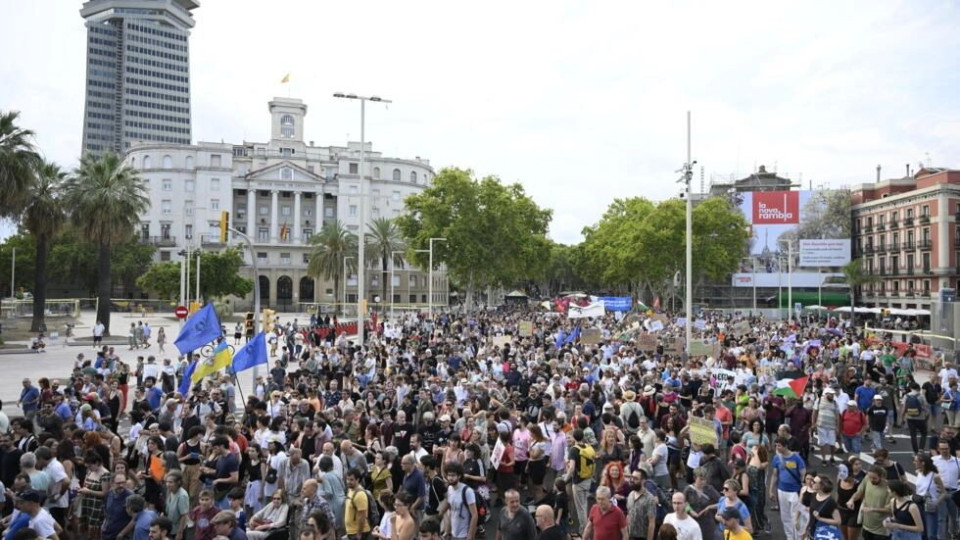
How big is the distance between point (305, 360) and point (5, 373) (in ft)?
42.6

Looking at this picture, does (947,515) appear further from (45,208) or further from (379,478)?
(45,208)

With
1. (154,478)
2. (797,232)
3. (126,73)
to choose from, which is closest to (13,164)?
(154,478)

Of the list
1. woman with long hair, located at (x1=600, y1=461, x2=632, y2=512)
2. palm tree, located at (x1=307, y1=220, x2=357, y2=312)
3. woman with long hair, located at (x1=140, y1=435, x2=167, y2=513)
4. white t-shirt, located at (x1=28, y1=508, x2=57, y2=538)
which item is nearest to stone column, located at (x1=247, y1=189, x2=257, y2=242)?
palm tree, located at (x1=307, y1=220, x2=357, y2=312)

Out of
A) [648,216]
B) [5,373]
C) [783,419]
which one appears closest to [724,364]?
[783,419]

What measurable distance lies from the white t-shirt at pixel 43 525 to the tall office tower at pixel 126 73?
521 feet

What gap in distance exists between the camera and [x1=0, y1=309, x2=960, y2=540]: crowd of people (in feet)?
24.9

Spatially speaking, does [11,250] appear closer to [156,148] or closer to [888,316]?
[156,148]

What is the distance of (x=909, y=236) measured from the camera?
64.5m

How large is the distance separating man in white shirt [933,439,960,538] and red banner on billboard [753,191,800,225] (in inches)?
2859

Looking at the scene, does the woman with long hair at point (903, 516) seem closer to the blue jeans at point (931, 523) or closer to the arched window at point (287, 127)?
the blue jeans at point (931, 523)

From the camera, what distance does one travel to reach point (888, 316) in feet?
181

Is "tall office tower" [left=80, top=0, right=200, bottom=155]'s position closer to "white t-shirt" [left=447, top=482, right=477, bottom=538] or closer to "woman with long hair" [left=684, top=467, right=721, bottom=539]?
"white t-shirt" [left=447, top=482, right=477, bottom=538]

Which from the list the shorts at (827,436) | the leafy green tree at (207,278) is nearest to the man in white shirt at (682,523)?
the shorts at (827,436)

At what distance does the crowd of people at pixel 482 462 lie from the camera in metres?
7.60
